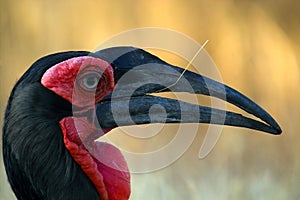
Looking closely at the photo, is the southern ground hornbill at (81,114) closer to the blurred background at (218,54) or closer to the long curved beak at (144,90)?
the long curved beak at (144,90)

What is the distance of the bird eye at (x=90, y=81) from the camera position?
121 centimetres

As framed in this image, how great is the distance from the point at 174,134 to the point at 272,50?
39 cm

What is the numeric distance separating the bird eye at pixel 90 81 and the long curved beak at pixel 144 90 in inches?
1.5

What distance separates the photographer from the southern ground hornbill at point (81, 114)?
1179 mm

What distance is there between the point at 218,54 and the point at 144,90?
26.7 inches

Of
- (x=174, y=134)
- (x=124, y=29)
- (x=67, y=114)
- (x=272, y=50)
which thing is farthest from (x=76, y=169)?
(x=272, y=50)

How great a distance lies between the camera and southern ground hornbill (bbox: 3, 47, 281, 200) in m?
1.18

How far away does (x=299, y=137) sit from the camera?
1922 millimetres

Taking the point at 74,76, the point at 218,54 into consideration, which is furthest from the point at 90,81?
the point at 218,54

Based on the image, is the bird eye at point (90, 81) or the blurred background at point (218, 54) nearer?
the bird eye at point (90, 81)

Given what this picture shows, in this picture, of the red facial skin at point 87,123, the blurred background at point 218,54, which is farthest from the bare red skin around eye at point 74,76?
the blurred background at point 218,54

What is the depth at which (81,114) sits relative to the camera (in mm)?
1228

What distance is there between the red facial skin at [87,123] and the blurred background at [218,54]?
23.1 inches

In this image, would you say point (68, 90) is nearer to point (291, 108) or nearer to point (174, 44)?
point (174, 44)
